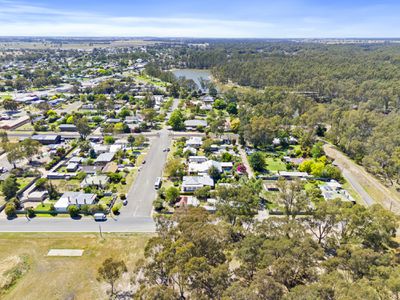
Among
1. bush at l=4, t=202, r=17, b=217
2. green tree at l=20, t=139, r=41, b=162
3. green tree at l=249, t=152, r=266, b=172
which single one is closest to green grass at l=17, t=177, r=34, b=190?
green tree at l=20, t=139, r=41, b=162

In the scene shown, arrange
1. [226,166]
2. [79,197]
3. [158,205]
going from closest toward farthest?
[158,205]
[79,197]
[226,166]

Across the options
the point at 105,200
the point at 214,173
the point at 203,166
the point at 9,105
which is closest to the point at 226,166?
the point at 214,173

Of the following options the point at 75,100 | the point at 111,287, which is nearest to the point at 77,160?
the point at 111,287

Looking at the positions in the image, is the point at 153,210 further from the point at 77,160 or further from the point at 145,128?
the point at 145,128

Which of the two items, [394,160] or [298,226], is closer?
[298,226]

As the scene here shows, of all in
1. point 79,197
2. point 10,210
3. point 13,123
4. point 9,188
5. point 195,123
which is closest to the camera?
point 10,210

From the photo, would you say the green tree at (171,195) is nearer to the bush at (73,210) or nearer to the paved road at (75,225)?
the paved road at (75,225)

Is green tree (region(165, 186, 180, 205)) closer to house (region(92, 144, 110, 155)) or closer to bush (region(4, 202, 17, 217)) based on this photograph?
bush (region(4, 202, 17, 217))

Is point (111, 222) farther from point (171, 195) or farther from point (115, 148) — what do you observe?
point (115, 148)
